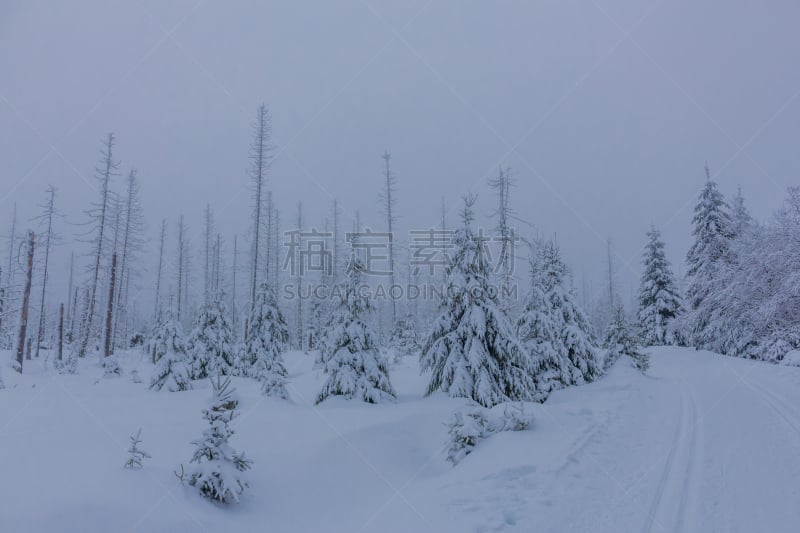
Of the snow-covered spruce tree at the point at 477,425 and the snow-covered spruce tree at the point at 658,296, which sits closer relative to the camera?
the snow-covered spruce tree at the point at 477,425

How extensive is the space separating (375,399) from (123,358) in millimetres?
30962

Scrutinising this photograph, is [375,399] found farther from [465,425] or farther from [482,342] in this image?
[465,425]

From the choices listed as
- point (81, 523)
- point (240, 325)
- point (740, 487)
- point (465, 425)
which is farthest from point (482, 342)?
point (240, 325)

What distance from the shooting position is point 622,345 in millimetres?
19391

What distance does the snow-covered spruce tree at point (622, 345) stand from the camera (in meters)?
19.0

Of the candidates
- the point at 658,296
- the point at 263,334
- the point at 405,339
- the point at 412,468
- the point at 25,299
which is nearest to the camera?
the point at 412,468

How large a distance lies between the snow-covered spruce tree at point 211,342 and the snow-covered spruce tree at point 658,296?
3049cm

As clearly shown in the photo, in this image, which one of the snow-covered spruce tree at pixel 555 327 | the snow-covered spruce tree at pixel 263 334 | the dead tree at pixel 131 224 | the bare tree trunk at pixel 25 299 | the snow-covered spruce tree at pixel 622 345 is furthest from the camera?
the dead tree at pixel 131 224

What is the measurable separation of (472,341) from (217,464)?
8204 mm

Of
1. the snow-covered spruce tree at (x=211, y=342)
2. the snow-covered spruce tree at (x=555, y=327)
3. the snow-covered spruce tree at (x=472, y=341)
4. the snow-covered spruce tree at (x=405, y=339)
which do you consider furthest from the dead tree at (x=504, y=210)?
the snow-covered spruce tree at (x=211, y=342)

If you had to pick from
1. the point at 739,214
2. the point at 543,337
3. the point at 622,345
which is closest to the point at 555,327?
the point at 543,337

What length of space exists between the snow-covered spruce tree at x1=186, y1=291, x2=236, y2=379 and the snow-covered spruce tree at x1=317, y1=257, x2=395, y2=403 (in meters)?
8.85

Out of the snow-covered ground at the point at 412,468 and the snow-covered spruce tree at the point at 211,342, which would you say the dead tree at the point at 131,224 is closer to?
the snow-covered spruce tree at the point at 211,342

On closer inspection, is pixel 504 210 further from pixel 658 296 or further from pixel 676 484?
pixel 676 484
